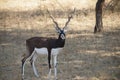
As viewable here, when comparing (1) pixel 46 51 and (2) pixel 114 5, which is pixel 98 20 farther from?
(1) pixel 46 51

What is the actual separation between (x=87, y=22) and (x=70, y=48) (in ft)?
12.2

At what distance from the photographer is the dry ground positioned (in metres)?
11.0

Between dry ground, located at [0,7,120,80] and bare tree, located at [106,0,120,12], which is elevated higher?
bare tree, located at [106,0,120,12]

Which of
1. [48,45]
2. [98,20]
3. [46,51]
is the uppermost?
[98,20]

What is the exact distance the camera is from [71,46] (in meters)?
13.5

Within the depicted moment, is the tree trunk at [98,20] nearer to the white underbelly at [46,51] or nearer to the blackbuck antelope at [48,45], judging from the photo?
the blackbuck antelope at [48,45]

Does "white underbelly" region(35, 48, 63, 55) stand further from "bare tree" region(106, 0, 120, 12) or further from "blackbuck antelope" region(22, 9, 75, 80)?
"bare tree" region(106, 0, 120, 12)

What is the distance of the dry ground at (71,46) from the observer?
11.0 meters

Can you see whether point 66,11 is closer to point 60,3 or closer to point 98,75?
point 60,3

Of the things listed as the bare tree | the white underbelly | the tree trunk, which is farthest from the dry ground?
the white underbelly

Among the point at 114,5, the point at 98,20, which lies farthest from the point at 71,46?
the point at 114,5

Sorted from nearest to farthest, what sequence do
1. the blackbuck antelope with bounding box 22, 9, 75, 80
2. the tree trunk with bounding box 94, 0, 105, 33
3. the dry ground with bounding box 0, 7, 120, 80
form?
the blackbuck antelope with bounding box 22, 9, 75, 80
the dry ground with bounding box 0, 7, 120, 80
the tree trunk with bounding box 94, 0, 105, 33

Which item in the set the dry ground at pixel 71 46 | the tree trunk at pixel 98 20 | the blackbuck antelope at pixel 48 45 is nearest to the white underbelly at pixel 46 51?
the blackbuck antelope at pixel 48 45

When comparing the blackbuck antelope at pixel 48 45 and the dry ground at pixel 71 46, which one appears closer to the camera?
the blackbuck antelope at pixel 48 45
